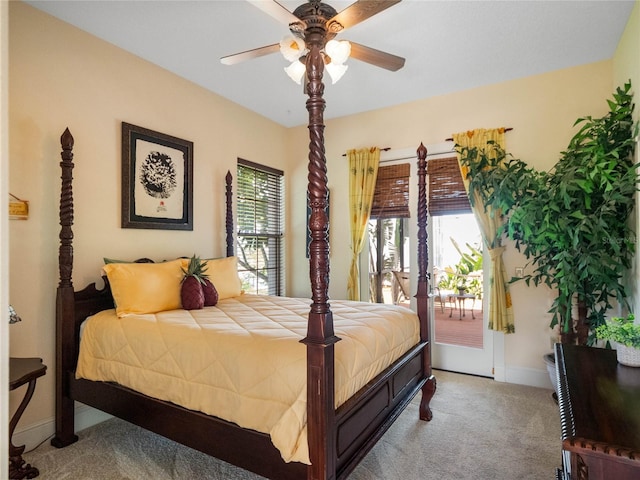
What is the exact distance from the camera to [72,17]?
261cm

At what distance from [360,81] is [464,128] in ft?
4.07

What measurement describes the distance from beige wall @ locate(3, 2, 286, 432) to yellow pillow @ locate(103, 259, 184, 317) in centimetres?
41

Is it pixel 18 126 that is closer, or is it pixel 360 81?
pixel 18 126

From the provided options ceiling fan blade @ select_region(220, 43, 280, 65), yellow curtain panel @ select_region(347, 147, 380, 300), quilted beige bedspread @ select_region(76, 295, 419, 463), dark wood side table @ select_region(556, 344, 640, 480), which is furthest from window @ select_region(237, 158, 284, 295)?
dark wood side table @ select_region(556, 344, 640, 480)

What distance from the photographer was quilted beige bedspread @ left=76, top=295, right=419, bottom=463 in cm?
167

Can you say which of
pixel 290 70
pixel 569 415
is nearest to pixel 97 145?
pixel 290 70

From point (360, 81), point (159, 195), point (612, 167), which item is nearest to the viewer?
point (612, 167)

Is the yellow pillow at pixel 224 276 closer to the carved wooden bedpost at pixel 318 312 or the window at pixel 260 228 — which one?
the window at pixel 260 228

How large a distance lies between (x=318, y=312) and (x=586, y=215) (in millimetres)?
2356

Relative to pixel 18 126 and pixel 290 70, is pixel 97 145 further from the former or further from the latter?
pixel 290 70

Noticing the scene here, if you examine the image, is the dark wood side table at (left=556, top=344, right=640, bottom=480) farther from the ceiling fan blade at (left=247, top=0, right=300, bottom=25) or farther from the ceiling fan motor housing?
the ceiling fan blade at (left=247, top=0, right=300, bottom=25)

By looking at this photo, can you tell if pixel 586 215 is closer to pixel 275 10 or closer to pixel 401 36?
pixel 401 36

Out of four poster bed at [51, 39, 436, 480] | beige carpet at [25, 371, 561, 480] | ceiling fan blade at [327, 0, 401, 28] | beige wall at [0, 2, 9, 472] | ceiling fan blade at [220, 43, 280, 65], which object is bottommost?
beige carpet at [25, 371, 561, 480]

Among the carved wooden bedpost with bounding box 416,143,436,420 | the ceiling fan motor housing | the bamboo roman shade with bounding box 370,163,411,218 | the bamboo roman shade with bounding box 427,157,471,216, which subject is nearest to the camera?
the ceiling fan motor housing
